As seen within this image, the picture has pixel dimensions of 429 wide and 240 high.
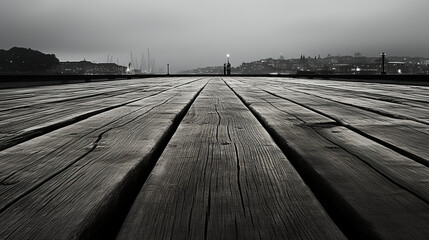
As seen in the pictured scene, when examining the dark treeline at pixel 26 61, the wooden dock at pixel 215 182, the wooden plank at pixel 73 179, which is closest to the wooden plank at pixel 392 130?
the wooden dock at pixel 215 182

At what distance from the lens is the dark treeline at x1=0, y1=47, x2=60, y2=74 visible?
250ft

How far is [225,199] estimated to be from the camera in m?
0.73

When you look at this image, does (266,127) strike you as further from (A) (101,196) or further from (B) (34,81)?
(B) (34,81)

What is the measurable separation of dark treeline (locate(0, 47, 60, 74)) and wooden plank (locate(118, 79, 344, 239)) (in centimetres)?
8062

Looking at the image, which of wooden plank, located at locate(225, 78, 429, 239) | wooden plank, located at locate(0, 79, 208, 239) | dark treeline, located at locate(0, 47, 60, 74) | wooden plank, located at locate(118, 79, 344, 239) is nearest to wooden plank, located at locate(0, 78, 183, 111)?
wooden plank, located at locate(0, 79, 208, 239)

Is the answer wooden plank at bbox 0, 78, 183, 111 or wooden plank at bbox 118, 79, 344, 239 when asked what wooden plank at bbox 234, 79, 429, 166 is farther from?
wooden plank at bbox 0, 78, 183, 111

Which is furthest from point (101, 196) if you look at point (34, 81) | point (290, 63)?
point (290, 63)

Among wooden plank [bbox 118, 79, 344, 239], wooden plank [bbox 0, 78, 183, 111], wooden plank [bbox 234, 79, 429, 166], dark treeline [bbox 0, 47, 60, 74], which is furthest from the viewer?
dark treeline [bbox 0, 47, 60, 74]

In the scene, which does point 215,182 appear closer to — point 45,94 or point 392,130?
point 392,130

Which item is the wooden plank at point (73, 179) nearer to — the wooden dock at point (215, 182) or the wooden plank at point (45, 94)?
the wooden dock at point (215, 182)

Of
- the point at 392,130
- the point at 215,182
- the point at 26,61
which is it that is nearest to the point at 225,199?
the point at 215,182

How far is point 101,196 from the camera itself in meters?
0.72

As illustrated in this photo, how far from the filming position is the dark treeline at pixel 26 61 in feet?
250

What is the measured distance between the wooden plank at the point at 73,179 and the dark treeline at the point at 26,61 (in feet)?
263
